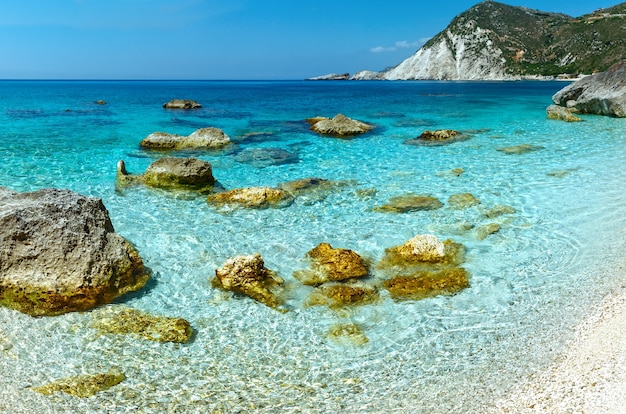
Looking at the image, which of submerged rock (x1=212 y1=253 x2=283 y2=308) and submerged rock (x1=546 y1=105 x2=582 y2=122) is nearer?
submerged rock (x1=212 y1=253 x2=283 y2=308)

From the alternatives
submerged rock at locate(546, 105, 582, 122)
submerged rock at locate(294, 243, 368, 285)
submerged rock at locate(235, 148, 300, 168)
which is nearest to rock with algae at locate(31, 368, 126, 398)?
submerged rock at locate(294, 243, 368, 285)

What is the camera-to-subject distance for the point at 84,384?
7.00 meters

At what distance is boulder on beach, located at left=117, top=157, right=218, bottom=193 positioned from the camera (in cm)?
1805

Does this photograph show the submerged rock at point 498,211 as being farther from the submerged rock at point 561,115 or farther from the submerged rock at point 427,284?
the submerged rock at point 561,115

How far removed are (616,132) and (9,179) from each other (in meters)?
35.5

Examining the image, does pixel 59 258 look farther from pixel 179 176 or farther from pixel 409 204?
pixel 409 204

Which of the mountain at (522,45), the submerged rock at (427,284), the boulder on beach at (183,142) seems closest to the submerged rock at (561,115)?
the boulder on beach at (183,142)

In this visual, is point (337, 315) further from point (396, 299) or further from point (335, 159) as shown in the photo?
point (335, 159)

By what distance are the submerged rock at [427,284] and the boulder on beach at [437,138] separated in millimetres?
19197

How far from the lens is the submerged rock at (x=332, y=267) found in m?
10.6

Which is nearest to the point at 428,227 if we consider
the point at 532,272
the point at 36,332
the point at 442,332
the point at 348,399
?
the point at 532,272

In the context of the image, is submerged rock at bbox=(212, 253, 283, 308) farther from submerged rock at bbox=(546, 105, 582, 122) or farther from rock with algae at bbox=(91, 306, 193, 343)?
submerged rock at bbox=(546, 105, 582, 122)

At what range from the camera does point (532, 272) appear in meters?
10.7

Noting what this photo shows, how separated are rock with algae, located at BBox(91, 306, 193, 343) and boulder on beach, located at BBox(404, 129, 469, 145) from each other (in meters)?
22.7
